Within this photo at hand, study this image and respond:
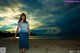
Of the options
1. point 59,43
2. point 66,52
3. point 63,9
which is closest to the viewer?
point 66,52

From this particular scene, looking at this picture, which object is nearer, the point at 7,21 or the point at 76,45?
the point at 76,45

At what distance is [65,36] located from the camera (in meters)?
7.79

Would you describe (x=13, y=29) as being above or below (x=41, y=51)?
above

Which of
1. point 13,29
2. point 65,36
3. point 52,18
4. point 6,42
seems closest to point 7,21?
point 13,29

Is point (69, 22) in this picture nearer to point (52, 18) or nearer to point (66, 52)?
point (52, 18)

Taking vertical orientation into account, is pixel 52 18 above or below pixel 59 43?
above

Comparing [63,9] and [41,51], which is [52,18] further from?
[41,51]

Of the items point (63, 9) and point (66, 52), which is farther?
point (63, 9)

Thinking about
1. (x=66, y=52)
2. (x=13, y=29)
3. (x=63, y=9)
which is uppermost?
(x=63, y=9)

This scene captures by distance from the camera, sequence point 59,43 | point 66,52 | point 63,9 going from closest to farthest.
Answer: point 66,52
point 59,43
point 63,9

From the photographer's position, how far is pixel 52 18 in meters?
7.83

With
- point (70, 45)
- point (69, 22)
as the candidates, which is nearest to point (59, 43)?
point (70, 45)

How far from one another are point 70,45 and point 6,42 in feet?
6.21

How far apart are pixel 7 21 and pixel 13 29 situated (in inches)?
12.7
